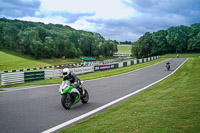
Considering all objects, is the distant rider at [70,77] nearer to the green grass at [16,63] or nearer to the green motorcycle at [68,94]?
the green motorcycle at [68,94]

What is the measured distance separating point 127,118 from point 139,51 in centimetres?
10654

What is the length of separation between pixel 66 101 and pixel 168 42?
4338 inches

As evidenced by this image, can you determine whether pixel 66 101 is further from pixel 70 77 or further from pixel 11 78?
pixel 11 78

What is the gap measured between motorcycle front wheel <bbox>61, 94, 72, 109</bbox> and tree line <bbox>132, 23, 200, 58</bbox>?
4085 inches

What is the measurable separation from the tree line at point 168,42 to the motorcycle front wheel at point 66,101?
340 ft

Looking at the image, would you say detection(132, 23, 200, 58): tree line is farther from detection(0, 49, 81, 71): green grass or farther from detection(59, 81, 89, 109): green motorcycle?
detection(59, 81, 89, 109): green motorcycle

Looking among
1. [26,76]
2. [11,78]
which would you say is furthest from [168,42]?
[11,78]

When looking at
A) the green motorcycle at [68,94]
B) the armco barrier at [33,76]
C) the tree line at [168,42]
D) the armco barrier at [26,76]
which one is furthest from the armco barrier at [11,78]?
the tree line at [168,42]

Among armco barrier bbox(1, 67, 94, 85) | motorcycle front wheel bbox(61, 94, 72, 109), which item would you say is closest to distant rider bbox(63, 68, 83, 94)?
motorcycle front wheel bbox(61, 94, 72, 109)

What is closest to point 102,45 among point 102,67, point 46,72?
point 102,67

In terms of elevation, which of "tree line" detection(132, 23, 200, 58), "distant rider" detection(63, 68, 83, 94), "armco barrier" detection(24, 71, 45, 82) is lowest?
"armco barrier" detection(24, 71, 45, 82)

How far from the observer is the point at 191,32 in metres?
112

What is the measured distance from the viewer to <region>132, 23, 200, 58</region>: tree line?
108312 millimetres

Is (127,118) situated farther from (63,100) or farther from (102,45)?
(102,45)
